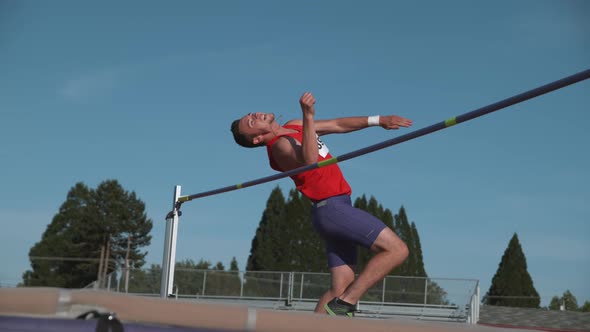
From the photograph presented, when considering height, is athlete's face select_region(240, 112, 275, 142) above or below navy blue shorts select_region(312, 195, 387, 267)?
above

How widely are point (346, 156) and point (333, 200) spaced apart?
0.80 ft

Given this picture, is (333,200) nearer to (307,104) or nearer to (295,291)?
(307,104)

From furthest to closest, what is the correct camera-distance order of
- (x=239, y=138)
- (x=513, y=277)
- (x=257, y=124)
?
(x=513, y=277) → (x=239, y=138) → (x=257, y=124)

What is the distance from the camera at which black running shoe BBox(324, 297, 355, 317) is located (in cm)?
369

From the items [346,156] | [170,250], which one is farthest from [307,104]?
[170,250]

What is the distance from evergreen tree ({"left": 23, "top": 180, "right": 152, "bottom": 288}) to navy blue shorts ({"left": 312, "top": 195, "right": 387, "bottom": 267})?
158ft

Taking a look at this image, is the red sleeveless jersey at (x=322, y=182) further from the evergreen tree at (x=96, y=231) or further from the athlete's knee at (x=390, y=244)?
the evergreen tree at (x=96, y=231)

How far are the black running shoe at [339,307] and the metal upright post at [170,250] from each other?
2.36 metres

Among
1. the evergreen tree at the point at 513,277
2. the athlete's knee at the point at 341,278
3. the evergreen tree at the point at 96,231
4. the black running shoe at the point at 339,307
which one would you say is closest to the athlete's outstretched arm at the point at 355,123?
the athlete's knee at the point at 341,278

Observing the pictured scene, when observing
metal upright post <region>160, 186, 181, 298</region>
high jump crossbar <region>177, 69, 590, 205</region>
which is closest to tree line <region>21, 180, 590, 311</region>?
metal upright post <region>160, 186, 181, 298</region>

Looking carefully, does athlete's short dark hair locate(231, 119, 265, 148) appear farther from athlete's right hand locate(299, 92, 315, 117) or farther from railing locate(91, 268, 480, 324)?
railing locate(91, 268, 480, 324)

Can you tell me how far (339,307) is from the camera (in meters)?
3.71

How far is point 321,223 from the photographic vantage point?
402cm

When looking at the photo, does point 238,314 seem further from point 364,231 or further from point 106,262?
point 106,262
